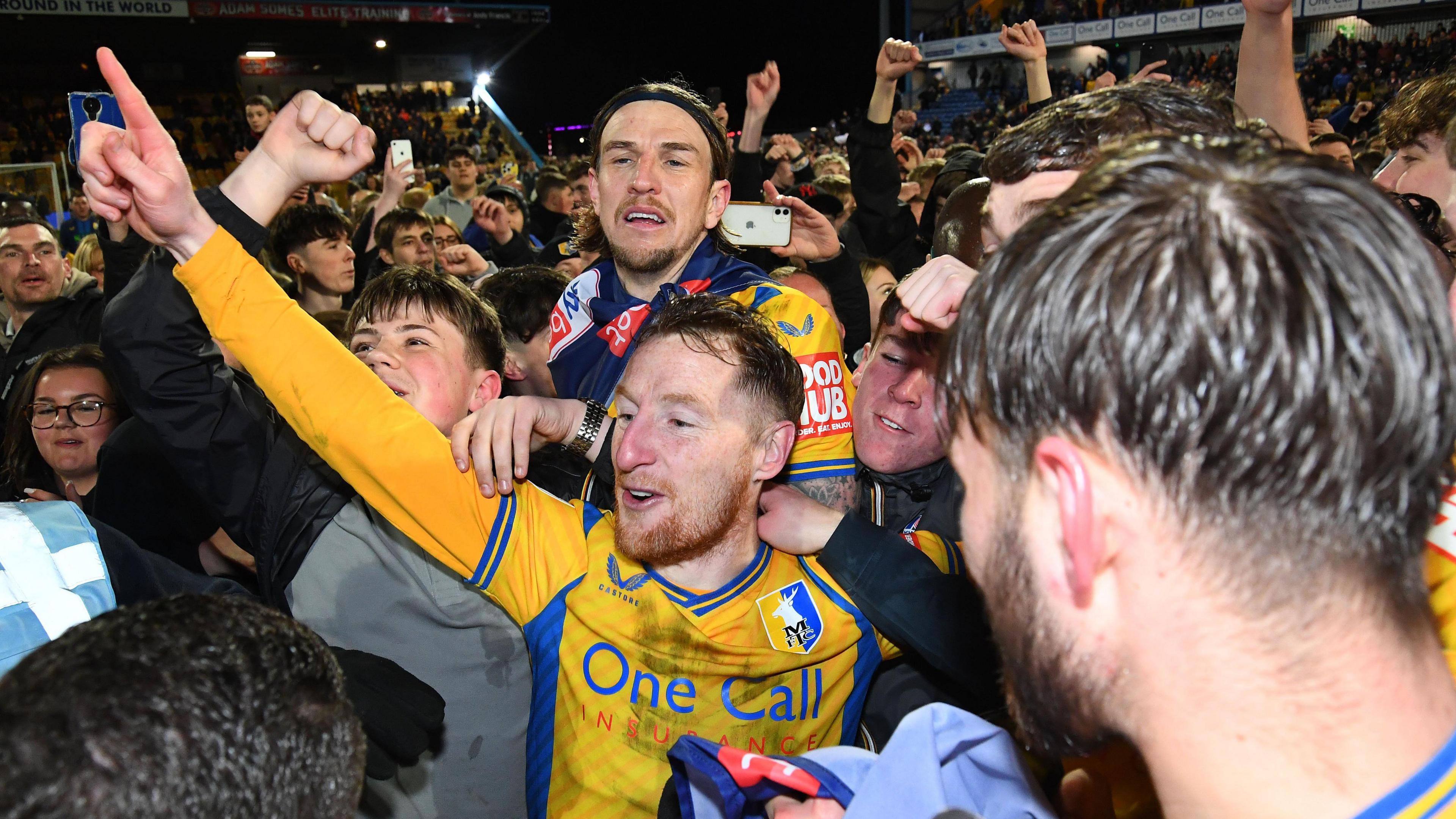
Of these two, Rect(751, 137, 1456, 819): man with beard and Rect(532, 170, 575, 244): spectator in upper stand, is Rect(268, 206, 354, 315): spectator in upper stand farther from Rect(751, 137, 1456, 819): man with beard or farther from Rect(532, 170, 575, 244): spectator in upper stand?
Rect(751, 137, 1456, 819): man with beard

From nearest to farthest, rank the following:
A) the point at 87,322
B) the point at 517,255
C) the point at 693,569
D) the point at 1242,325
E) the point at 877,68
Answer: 1. the point at 1242,325
2. the point at 693,569
3. the point at 877,68
4. the point at 87,322
5. the point at 517,255

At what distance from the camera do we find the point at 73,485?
309 centimetres

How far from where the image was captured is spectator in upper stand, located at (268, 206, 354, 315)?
473 cm

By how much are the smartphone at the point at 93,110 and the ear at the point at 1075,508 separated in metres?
2.31

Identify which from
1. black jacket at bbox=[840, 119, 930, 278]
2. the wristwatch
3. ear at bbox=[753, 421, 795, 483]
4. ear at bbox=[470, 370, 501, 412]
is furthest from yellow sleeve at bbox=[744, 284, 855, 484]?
black jacket at bbox=[840, 119, 930, 278]

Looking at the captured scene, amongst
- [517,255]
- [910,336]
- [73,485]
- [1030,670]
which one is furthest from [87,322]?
[1030,670]

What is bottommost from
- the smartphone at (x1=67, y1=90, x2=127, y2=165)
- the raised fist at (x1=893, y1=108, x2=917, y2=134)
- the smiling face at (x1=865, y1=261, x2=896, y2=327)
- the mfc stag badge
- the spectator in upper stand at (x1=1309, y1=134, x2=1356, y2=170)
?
the mfc stag badge

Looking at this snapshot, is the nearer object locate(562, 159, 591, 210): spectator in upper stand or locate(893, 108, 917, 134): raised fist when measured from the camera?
locate(562, 159, 591, 210): spectator in upper stand

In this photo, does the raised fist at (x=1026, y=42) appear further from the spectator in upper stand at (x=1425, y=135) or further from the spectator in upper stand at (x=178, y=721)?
the spectator in upper stand at (x=178, y=721)

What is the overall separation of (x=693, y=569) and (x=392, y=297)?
116 cm

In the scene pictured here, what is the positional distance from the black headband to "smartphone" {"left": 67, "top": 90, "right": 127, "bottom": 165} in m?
1.27

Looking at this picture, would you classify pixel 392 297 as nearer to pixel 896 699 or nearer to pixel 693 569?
pixel 693 569

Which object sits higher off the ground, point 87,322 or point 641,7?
point 641,7

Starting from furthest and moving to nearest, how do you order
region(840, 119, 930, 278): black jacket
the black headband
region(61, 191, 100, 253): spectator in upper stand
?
1. region(61, 191, 100, 253): spectator in upper stand
2. region(840, 119, 930, 278): black jacket
3. the black headband
